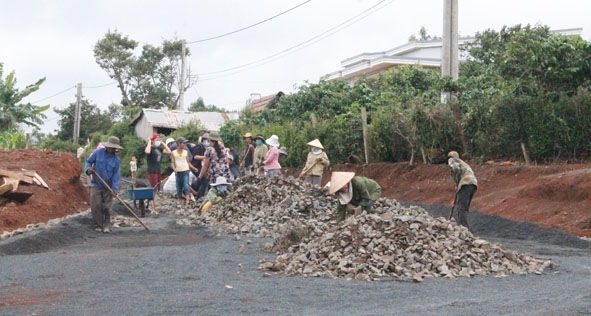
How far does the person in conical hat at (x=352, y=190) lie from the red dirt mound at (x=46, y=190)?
22.3 feet

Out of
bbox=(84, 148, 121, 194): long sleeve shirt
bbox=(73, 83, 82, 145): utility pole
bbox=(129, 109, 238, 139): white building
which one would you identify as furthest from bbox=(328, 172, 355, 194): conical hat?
bbox=(73, 83, 82, 145): utility pole

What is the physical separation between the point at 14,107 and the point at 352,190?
26.5m

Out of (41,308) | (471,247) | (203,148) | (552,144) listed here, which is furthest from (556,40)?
(41,308)

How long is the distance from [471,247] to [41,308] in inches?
224

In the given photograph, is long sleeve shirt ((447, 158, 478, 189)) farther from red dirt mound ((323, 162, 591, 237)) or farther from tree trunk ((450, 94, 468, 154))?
tree trunk ((450, 94, 468, 154))

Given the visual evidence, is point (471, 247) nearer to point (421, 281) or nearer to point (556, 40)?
point (421, 281)

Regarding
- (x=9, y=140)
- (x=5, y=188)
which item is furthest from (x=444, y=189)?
(x=9, y=140)

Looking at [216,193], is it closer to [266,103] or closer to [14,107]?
[14,107]

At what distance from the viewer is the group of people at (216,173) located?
12008mm

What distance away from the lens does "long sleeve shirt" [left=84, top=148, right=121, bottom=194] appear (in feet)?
49.8

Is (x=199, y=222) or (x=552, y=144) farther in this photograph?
(x=552, y=144)

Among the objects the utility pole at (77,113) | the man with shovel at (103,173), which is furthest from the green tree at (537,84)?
the utility pole at (77,113)

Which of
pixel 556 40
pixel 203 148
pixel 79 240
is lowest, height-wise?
pixel 79 240

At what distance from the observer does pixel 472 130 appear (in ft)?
71.4
